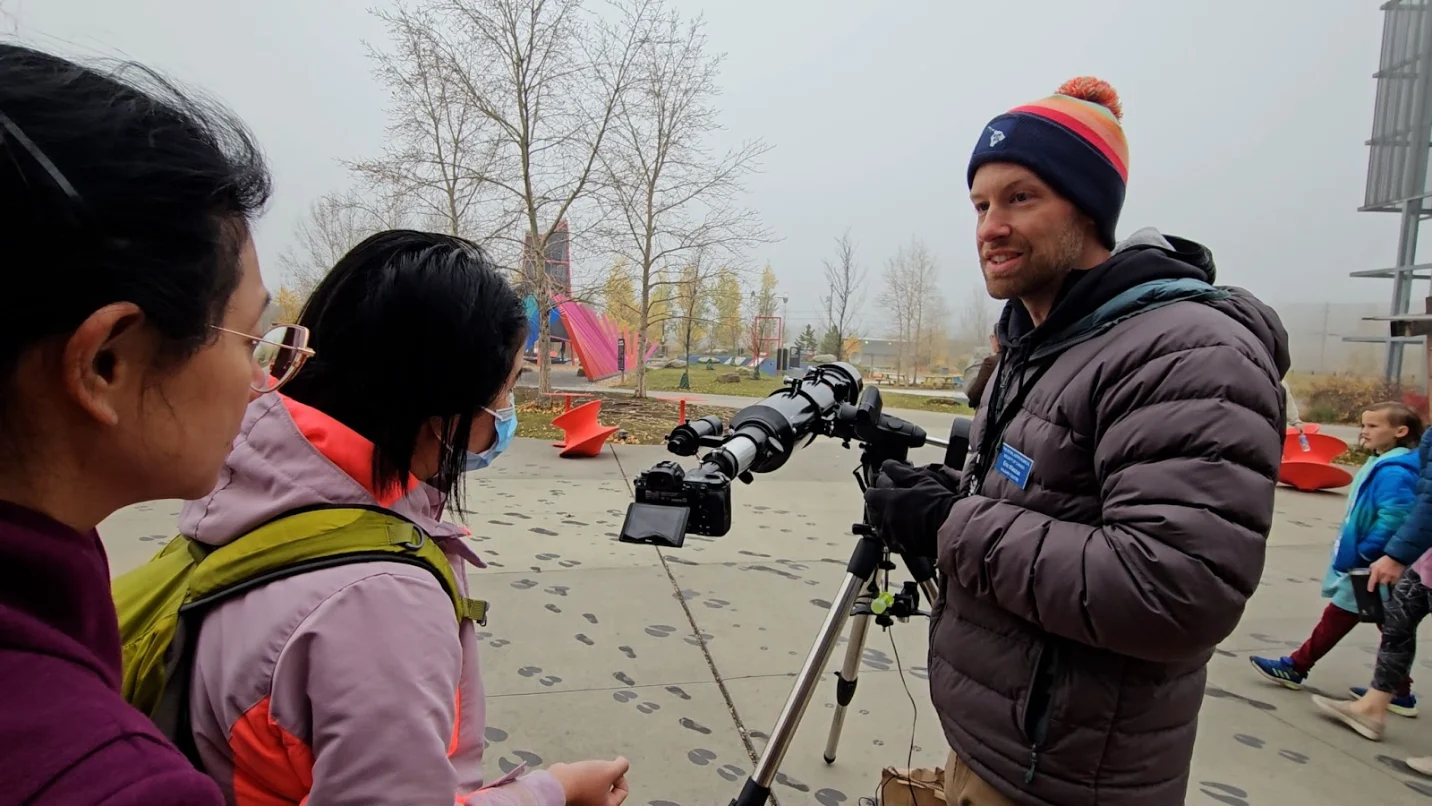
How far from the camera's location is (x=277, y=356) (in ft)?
2.95

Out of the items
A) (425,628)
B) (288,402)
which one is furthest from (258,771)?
(288,402)

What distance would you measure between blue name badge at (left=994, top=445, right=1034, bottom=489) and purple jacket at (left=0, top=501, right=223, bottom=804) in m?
1.29

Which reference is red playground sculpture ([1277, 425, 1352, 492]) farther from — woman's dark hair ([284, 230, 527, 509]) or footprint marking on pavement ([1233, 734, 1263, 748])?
woman's dark hair ([284, 230, 527, 509])

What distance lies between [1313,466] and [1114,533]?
8697mm

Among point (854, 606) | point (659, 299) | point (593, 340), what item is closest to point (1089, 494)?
point (854, 606)

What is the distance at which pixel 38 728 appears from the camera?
46cm

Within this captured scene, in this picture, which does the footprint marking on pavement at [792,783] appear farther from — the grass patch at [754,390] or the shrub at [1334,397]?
the shrub at [1334,397]

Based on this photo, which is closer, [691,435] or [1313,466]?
[691,435]

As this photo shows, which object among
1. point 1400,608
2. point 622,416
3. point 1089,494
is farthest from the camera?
point 622,416

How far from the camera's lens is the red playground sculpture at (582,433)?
812 centimetres

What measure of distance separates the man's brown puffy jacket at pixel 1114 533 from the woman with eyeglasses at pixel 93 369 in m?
1.21

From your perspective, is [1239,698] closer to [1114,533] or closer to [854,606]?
[854,606]

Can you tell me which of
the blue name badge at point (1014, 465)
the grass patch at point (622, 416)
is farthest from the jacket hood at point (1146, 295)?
the grass patch at point (622, 416)

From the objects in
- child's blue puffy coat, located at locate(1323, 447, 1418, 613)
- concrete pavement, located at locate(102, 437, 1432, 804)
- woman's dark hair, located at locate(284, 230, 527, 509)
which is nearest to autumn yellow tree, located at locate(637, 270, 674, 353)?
concrete pavement, located at locate(102, 437, 1432, 804)
